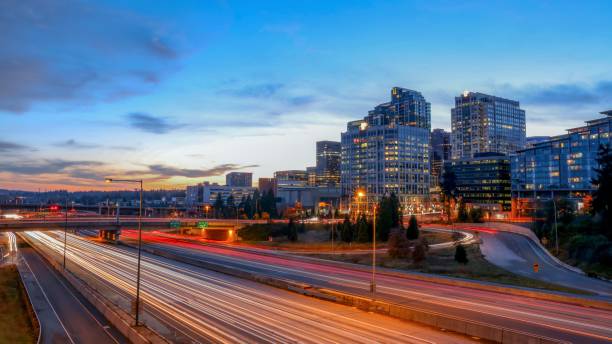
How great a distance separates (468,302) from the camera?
33.7 metres

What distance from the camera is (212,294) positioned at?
38000mm

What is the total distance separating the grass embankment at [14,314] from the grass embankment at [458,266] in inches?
1571

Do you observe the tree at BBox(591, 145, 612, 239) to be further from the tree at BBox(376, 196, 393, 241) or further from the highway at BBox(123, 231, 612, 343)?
the highway at BBox(123, 231, 612, 343)

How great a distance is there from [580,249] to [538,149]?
13938 centimetres

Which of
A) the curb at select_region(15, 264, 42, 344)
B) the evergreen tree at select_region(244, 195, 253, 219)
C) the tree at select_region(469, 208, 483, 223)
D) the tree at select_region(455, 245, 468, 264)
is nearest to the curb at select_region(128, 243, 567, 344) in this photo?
the curb at select_region(15, 264, 42, 344)

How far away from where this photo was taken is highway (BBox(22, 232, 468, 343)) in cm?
2497

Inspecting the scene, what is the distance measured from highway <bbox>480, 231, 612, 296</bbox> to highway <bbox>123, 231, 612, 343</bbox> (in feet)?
42.9

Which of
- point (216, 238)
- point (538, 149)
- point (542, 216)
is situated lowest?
point (216, 238)

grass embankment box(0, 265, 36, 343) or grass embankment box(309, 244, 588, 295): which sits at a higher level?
grass embankment box(309, 244, 588, 295)

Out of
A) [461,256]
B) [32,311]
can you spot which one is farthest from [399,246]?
[32,311]

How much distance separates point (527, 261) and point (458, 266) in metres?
13.8

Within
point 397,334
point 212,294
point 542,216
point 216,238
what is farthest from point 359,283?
point 216,238

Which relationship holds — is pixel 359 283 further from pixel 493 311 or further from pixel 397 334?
pixel 397 334

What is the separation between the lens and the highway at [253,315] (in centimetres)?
2497
